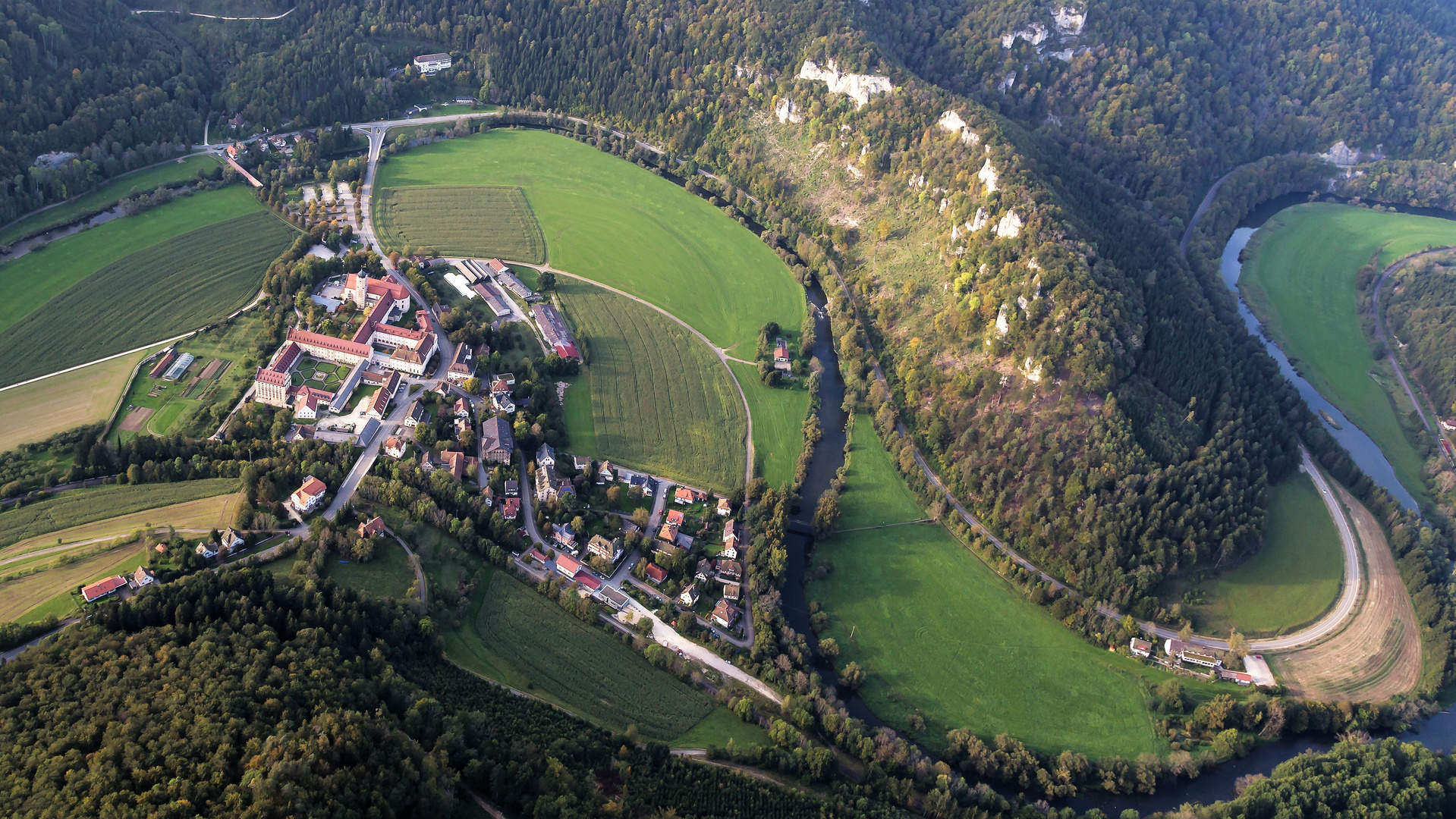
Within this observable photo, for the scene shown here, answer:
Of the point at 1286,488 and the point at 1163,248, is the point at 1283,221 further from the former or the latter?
the point at 1286,488

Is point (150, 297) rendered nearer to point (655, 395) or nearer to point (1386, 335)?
point (655, 395)

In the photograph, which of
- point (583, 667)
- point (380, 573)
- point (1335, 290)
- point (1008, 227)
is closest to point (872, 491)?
point (583, 667)

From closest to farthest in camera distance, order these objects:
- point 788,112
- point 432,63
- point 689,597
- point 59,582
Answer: point 59,582 < point 689,597 < point 788,112 < point 432,63

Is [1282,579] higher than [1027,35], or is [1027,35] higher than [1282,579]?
[1027,35]

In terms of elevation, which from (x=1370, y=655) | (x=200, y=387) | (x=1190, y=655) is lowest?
(x=200, y=387)

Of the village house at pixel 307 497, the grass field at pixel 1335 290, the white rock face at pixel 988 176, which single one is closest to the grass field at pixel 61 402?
the village house at pixel 307 497

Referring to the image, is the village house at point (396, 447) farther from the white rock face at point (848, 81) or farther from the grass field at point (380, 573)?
the white rock face at point (848, 81)
